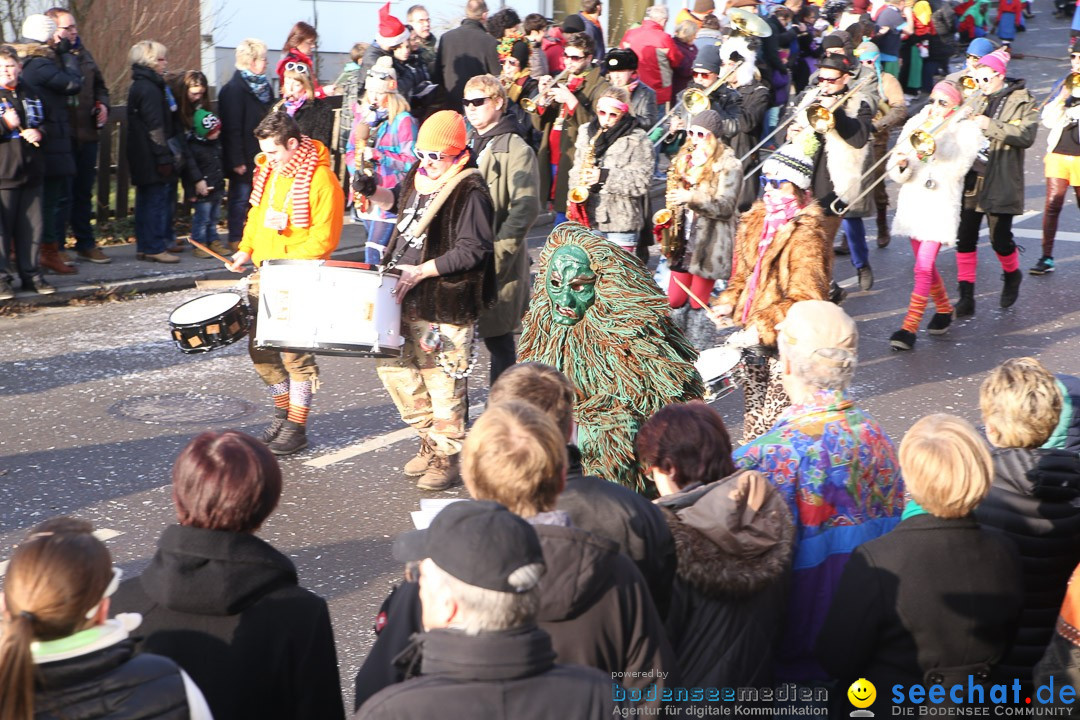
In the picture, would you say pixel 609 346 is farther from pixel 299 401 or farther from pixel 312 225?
pixel 299 401

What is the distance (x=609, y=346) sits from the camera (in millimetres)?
4977

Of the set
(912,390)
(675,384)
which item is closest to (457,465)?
(675,384)

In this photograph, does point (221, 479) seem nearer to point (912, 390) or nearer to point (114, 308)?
point (912, 390)

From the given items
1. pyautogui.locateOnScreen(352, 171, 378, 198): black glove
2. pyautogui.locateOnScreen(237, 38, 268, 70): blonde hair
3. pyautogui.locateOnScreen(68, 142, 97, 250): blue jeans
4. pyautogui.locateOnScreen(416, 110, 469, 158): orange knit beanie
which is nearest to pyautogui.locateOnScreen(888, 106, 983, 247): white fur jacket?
pyautogui.locateOnScreen(352, 171, 378, 198): black glove

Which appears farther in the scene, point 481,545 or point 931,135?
point 931,135

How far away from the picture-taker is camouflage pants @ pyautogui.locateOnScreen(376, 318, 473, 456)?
6.78 m

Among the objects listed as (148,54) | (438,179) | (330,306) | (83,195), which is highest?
(148,54)

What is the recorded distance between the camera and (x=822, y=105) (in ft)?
34.6

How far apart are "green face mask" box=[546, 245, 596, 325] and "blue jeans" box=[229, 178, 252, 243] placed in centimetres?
752

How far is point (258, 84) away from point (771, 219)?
645 cm

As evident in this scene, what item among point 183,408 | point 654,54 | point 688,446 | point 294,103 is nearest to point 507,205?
point 183,408

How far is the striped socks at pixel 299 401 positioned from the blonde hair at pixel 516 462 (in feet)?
13.5

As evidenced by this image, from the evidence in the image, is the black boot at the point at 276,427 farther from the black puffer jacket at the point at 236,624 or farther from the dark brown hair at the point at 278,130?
the black puffer jacket at the point at 236,624

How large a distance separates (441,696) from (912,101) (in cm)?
2049
